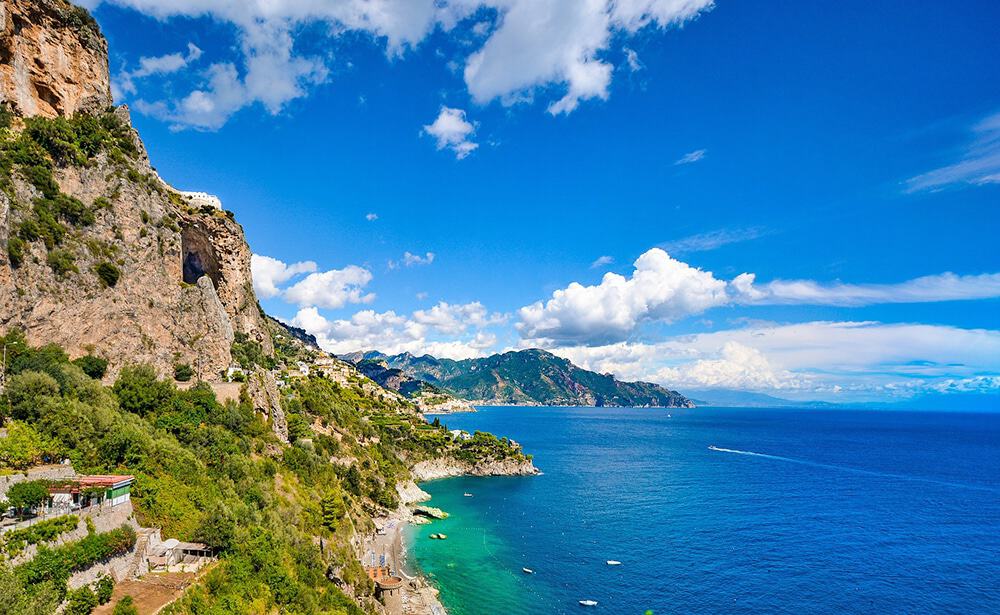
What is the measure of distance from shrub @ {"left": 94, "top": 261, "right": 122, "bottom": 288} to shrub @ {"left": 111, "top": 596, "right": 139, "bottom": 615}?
31369 mm

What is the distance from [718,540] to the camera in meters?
64.4

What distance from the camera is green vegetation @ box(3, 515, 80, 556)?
1870cm

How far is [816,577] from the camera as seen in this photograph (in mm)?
52969

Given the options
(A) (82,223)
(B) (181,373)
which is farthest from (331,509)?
(A) (82,223)

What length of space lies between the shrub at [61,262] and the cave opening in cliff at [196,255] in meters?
27.4

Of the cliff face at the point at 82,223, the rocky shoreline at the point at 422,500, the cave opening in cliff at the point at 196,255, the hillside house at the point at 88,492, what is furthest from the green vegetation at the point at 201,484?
the cave opening in cliff at the point at 196,255

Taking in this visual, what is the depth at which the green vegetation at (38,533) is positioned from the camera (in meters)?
18.7

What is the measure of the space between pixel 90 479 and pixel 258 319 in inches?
2499

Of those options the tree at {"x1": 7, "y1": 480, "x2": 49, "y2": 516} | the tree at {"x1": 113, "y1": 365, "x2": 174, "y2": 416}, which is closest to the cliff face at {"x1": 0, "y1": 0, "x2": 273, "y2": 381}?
the tree at {"x1": 113, "y1": 365, "x2": 174, "y2": 416}

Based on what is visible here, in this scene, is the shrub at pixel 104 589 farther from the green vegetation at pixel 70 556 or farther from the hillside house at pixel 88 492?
the hillside house at pixel 88 492

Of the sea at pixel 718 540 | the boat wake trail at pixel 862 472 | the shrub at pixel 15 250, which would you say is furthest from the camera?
the boat wake trail at pixel 862 472

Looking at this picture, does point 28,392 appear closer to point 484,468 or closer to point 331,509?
point 331,509

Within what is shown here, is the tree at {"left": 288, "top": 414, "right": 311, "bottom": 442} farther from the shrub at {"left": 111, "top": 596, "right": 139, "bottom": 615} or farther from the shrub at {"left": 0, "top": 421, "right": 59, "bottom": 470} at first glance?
the shrub at {"left": 111, "top": 596, "right": 139, "bottom": 615}

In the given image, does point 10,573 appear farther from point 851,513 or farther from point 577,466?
point 577,466
